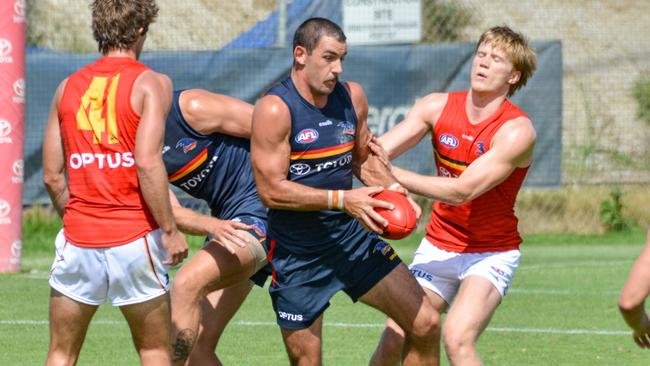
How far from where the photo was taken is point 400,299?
21.0 ft

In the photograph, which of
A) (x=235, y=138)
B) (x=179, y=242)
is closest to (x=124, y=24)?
(x=179, y=242)

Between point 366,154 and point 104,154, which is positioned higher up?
point 104,154

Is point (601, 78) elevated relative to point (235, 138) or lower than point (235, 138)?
lower

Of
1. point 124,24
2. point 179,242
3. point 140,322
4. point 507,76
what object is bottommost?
point 140,322

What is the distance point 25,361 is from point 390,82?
8.26 meters

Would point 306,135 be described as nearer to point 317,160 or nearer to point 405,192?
point 317,160

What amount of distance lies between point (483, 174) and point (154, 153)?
1904 mm

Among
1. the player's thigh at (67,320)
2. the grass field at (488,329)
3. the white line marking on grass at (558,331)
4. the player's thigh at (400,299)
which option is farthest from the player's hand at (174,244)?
the white line marking on grass at (558,331)

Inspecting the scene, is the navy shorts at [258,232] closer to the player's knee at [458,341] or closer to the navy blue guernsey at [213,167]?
the navy blue guernsey at [213,167]

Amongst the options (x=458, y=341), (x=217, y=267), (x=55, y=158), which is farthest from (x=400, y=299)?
(x=55, y=158)

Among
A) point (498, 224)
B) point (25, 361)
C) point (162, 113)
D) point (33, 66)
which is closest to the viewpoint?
point (162, 113)

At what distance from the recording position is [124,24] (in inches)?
229

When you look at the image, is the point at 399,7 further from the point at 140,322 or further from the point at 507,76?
the point at 140,322

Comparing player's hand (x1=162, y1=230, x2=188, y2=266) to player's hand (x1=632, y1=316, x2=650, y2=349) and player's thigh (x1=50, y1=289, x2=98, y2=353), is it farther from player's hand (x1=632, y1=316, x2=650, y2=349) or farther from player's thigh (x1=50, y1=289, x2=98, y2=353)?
player's hand (x1=632, y1=316, x2=650, y2=349)
